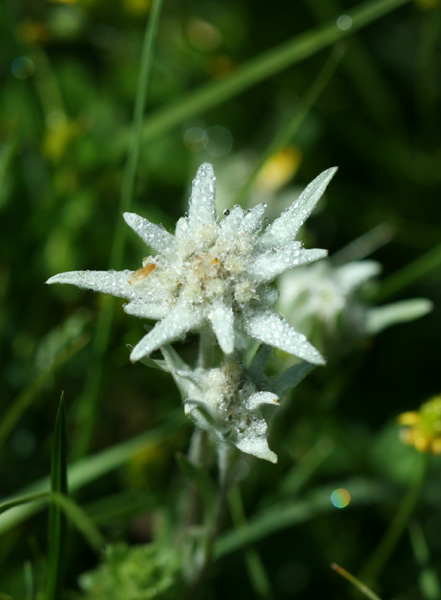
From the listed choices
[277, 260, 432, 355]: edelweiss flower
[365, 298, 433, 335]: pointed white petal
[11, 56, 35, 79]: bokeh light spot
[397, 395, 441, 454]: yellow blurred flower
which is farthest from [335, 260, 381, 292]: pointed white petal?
[11, 56, 35, 79]: bokeh light spot

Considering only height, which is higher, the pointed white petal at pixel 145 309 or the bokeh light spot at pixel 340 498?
the pointed white petal at pixel 145 309

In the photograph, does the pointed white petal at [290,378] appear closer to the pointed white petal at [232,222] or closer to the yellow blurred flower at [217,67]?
the pointed white petal at [232,222]

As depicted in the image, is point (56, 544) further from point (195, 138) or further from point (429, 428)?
point (195, 138)

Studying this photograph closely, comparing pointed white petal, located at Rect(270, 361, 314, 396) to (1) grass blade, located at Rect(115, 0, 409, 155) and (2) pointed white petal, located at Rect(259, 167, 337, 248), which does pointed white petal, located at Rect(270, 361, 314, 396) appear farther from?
(1) grass blade, located at Rect(115, 0, 409, 155)

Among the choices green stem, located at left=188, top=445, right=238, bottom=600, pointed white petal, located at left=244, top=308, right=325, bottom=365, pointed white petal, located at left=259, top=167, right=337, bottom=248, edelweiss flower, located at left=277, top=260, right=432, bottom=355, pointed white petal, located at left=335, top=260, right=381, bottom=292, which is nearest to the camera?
pointed white petal, located at left=244, top=308, right=325, bottom=365

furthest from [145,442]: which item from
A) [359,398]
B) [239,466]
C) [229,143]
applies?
[229,143]

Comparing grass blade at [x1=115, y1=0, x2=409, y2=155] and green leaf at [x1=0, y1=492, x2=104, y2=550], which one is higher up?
grass blade at [x1=115, y1=0, x2=409, y2=155]

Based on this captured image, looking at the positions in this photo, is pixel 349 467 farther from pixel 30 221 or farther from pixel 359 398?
pixel 30 221

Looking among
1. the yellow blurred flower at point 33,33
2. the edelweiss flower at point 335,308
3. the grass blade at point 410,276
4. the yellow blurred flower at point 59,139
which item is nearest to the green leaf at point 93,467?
the edelweiss flower at point 335,308
